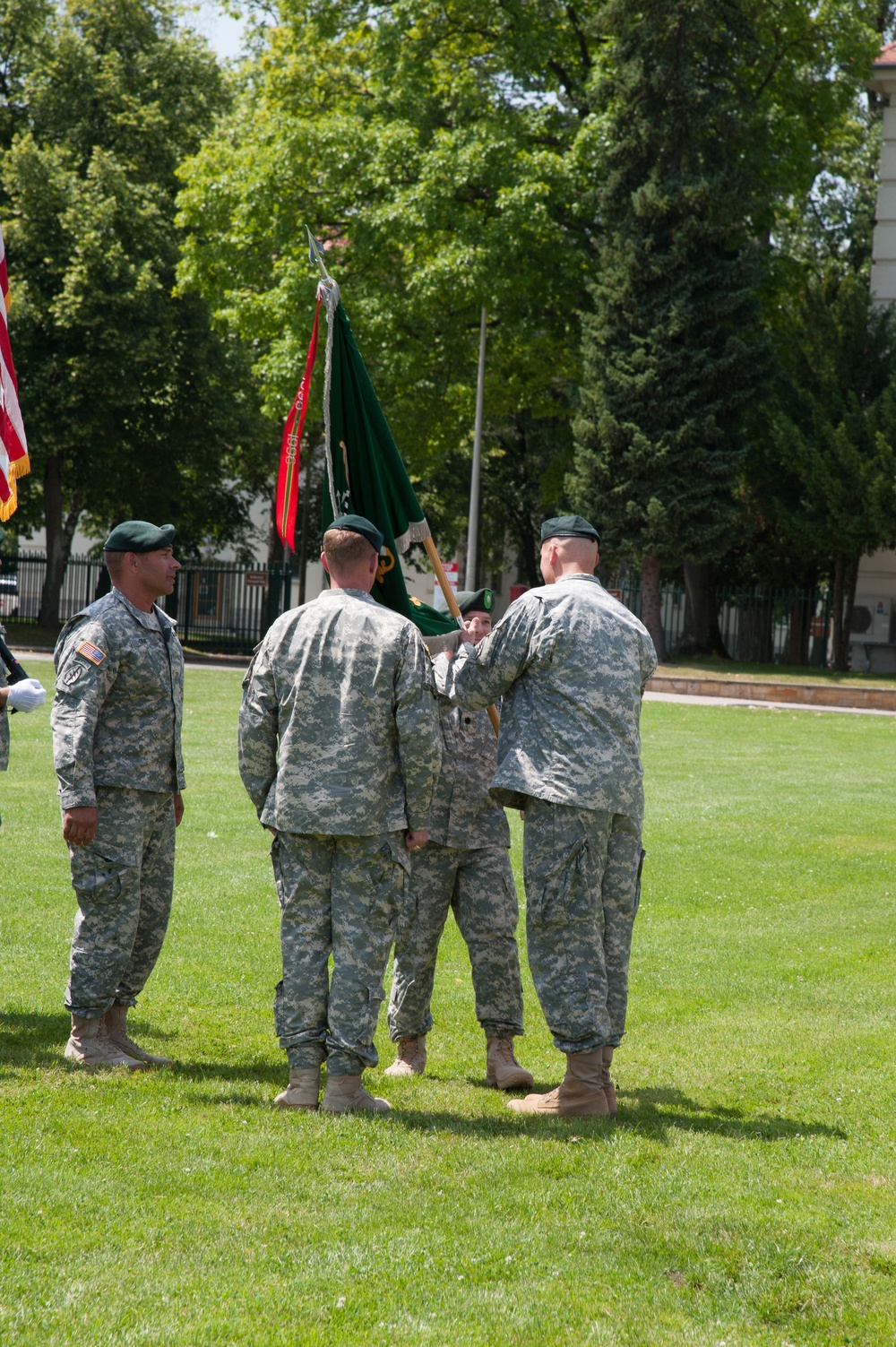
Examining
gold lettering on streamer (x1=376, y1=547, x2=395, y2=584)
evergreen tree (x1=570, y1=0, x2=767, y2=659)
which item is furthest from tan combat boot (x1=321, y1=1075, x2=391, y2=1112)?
evergreen tree (x1=570, y1=0, x2=767, y2=659)

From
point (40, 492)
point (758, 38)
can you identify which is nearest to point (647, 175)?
point (758, 38)

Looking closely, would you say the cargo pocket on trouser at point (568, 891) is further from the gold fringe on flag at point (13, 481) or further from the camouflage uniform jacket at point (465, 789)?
the gold fringe on flag at point (13, 481)

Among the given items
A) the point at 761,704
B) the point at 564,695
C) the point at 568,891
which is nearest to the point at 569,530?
the point at 564,695

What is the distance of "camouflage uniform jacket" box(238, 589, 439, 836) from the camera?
5234 mm

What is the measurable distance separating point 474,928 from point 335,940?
34.5 inches

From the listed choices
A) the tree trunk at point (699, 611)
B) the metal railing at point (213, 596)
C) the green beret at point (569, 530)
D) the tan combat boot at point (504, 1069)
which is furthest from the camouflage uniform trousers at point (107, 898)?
the metal railing at point (213, 596)

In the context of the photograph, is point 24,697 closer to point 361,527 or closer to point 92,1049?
point 92,1049

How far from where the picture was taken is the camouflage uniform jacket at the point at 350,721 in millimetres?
5234

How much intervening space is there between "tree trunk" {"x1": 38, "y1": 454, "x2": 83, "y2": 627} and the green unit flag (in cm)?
3335

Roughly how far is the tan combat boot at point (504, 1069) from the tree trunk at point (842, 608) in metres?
30.1

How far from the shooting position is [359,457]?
6.44 meters

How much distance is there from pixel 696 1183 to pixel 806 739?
17.9 meters

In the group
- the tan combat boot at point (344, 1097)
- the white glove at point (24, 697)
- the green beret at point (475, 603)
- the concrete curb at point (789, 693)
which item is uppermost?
the green beret at point (475, 603)

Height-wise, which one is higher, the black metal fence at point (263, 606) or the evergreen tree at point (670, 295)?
the evergreen tree at point (670, 295)
